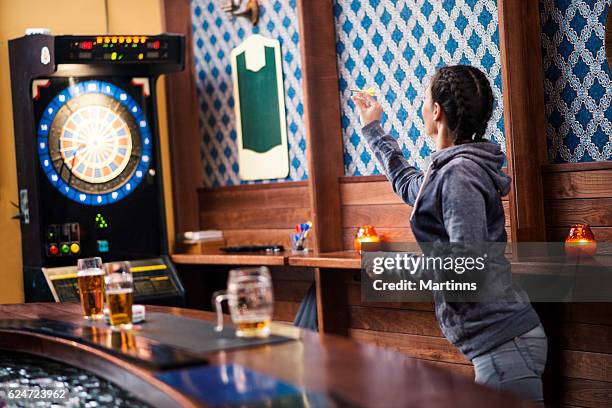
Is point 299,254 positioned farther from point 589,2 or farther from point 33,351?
point 33,351

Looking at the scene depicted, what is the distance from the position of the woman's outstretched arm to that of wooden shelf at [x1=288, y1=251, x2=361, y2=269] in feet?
3.25

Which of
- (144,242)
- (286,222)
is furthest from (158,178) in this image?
(286,222)

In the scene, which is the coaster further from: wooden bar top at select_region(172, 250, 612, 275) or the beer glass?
wooden bar top at select_region(172, 250, 612, 275)

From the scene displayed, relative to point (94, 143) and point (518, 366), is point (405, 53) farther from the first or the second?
point (518, 366)

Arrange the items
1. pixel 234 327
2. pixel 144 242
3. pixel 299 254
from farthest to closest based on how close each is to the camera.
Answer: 1. pixel 144 242
2. pixel 299 254
3. pixel 234 327

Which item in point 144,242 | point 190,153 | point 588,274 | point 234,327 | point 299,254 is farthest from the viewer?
point 190,153

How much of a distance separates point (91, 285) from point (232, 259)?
8.04 ft

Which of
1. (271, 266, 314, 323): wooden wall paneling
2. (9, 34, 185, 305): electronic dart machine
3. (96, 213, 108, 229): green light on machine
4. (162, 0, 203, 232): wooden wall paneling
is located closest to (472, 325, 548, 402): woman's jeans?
(271, 266, 314, 323): wooden wall paneling

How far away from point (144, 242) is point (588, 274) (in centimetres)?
279

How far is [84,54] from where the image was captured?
16.8 feet

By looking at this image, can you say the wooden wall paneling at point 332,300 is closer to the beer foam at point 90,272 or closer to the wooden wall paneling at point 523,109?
the wooden wall paneling at point 523,109

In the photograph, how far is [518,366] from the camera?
256cm

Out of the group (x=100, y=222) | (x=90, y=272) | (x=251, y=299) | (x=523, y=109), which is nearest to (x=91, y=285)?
(x=90, y=272)

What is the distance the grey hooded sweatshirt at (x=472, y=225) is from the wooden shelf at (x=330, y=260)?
1.59 meters
